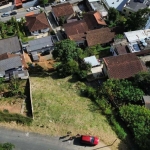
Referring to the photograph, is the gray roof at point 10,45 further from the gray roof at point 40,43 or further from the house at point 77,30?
the house at point 77,30

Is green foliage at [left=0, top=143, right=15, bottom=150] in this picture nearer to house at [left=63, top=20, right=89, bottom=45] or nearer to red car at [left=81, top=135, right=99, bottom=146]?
red car at [left=81, top=135, right=99, bottom=146]

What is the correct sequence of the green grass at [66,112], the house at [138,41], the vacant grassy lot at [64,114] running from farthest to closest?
the house at [138,41] < the green grass at [66,112] < the vacant grassy lot at [64,114]

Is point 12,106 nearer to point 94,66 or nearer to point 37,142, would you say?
point 37,142

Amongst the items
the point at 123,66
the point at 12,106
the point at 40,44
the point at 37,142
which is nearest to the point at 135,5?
the point at 123,66

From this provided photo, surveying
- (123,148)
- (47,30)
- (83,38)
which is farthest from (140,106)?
(47,30)

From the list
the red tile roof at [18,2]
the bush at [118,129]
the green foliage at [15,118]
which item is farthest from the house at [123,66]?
the red tile roof at [18,2]

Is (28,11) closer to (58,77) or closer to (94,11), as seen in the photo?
(94,11)
